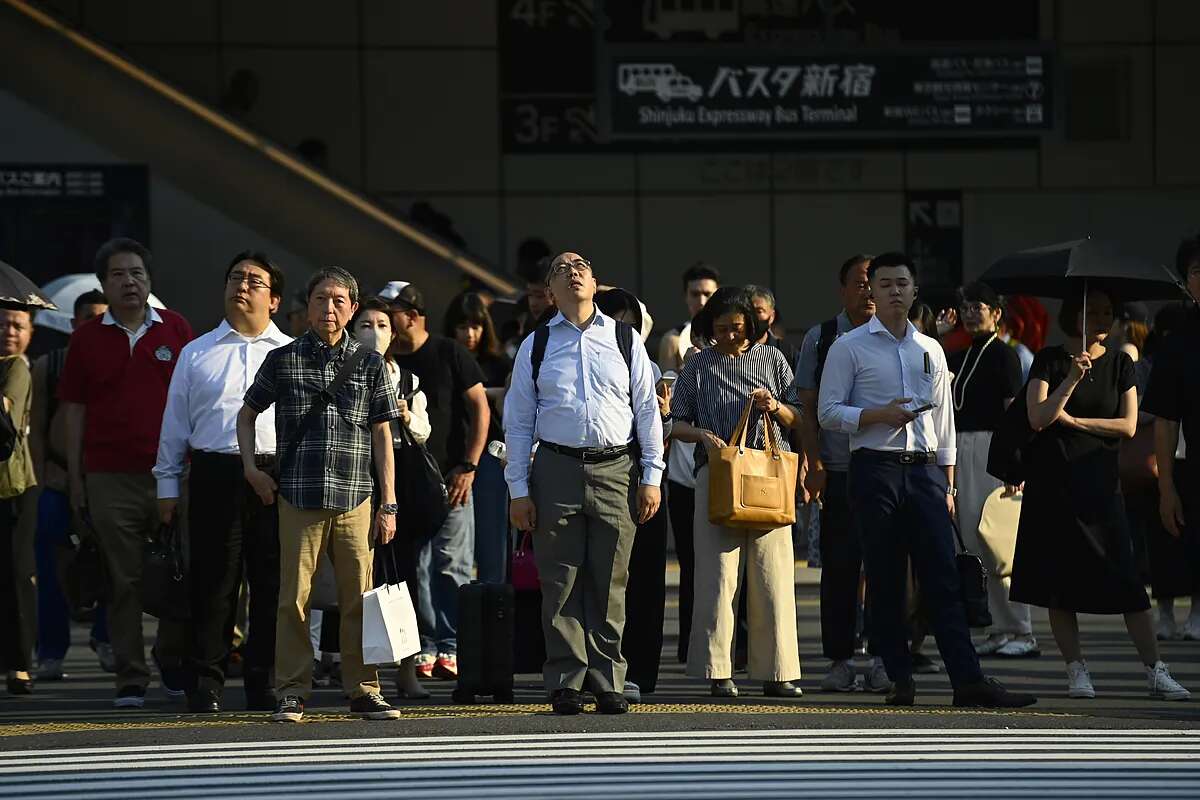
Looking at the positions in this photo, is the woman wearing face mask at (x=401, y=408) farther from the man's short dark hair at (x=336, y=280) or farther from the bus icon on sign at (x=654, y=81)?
the bus icon on sign at (x=654, y=81)

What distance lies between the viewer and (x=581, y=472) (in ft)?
32.5

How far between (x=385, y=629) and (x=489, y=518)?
8.41ft

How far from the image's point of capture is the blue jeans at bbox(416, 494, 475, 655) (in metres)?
11.9

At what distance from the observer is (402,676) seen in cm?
1085

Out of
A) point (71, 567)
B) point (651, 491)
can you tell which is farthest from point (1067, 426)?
point (71, 567)

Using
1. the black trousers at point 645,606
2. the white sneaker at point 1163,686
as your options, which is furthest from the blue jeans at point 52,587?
the white sneaker at point 1163,686

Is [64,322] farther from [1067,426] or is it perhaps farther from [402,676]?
[1067,426]

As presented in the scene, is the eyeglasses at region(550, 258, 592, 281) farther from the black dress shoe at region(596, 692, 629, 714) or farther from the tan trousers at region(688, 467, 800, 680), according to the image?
the black dress shoe at region(596, 692, 629, 714)

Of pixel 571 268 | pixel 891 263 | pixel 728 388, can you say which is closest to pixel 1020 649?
pixel 728 388

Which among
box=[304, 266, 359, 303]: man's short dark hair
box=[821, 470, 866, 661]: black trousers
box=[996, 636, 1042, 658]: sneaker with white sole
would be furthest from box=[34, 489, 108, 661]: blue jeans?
box=[996, 636, 1042, 658]: sneaker with white sole

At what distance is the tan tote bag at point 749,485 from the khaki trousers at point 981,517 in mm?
2287

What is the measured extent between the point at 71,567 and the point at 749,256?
49.0 ft

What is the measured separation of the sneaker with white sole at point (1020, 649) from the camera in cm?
1242

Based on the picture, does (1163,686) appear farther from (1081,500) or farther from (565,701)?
(565,701)
